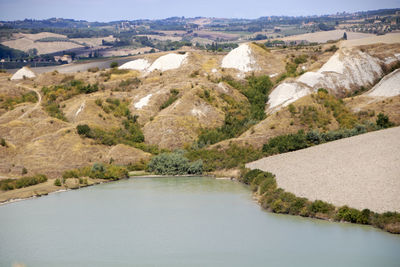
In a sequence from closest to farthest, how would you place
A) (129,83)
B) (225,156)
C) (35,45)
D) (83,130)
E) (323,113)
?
(225,156) < (83,130) < (323,113) < (129,83) < (35,45)

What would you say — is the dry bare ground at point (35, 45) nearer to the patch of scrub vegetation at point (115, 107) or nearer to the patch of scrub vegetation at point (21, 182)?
the patch of scrub vegetation at point (115, 107)

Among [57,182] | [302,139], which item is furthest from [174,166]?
[302,139]

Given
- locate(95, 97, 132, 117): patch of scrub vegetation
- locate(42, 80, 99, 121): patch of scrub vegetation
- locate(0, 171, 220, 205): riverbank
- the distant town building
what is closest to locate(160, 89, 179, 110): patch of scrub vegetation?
locate(95, 97, 132, 117): patch of scrub vegetation

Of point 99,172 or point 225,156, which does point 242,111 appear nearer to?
point 225,156

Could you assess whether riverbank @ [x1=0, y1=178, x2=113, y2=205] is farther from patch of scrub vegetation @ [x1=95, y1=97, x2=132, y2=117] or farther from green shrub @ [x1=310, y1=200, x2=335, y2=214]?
green shrub @ [x1=310, y1=200, x2=335, y2=214]

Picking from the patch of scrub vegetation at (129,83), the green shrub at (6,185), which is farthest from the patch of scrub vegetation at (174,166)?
the patch of scrub vegetation at (129,83)

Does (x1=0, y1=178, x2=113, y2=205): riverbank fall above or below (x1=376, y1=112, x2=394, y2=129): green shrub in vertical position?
below
